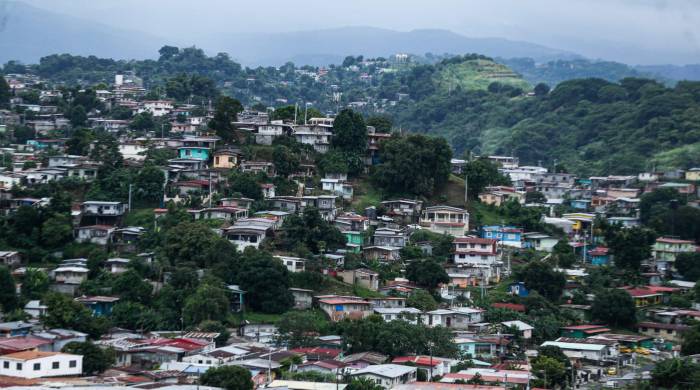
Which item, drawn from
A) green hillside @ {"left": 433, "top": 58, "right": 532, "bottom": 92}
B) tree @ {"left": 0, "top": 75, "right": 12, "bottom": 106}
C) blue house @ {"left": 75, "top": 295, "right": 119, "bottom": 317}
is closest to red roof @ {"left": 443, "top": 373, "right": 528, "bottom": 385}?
blue house @ {"left": 75, "top": 295, "right": 119, "bottom": 317}

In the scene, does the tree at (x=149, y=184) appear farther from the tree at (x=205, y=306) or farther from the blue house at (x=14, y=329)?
the blue house at (x=14, y=329)

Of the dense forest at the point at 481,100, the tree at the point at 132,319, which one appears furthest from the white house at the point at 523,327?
the dense forest at the point at 481,100

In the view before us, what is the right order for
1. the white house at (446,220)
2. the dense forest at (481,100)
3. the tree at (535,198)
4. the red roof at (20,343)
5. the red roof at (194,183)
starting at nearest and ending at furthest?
the red roof at (20,343)
the red roof at (194,183)
the white house at (446,220)
the tree at (535,198)
the dense forest at (481,100)

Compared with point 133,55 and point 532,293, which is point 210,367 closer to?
point 532,293

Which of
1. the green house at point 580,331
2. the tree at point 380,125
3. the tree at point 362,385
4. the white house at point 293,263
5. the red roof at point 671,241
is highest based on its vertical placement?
the tree at point 380,125

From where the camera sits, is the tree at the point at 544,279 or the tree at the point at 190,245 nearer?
the tree at the point at 190,245

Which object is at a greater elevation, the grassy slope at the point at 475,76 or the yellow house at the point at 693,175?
the grassy slope at the point at 475,76

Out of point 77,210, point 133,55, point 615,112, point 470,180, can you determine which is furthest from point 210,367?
point 133,55
